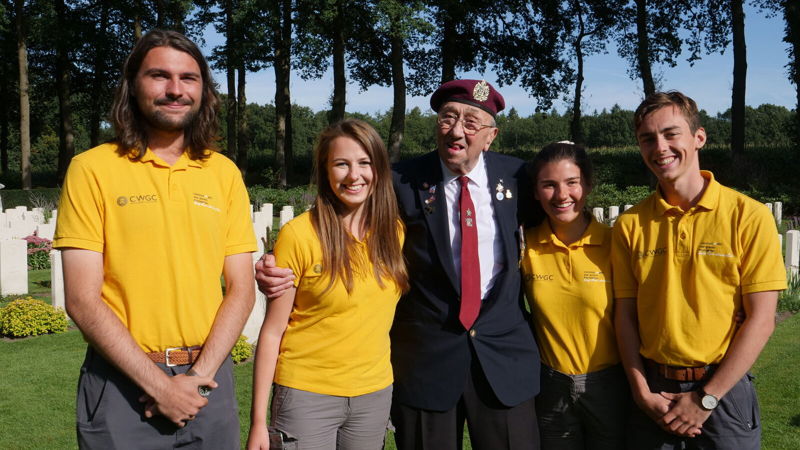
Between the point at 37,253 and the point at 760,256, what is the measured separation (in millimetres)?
12427

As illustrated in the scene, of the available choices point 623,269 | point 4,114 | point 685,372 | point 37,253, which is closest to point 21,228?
point 37,253

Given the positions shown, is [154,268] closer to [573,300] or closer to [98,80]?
[573,300]

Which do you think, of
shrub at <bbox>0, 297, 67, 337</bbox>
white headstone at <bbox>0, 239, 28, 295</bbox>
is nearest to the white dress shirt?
shrub at <bbox>0, 297, 67, 337</bbox>

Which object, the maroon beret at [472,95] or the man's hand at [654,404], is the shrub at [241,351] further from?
the man's hand at [654,404]

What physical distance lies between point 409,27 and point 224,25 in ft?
27.6

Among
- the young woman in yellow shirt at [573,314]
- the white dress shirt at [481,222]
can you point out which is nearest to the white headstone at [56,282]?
the white dress shirt at [481,222]

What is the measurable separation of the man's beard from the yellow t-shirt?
608 mm

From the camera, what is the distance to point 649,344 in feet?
9.20

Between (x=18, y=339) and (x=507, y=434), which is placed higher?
(x=507, y=434)

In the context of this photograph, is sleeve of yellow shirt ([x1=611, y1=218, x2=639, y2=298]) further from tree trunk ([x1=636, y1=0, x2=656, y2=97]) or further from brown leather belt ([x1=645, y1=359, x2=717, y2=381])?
tree trunk ([x1=636, y1=0, x2=656, y2=97])

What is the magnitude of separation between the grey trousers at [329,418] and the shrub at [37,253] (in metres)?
10.9

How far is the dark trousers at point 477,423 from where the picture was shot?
9.81ft

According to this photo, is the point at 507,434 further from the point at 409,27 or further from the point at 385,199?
the point at 409,27

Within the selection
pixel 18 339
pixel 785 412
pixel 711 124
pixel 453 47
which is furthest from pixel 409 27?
pixel 711 124
